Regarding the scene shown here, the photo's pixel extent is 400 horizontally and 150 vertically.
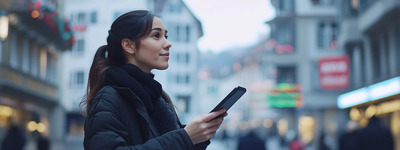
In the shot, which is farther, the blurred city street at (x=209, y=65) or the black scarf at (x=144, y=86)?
the blurred city street at (x=209, y=65)

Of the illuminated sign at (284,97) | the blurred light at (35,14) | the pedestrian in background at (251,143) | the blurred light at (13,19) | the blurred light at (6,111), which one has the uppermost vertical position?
the blurred light at (35,14)

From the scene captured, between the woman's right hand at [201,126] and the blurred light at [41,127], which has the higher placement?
the blurred light at [41,127]

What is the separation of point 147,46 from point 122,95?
24cm

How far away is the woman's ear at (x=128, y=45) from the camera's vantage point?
2482mm

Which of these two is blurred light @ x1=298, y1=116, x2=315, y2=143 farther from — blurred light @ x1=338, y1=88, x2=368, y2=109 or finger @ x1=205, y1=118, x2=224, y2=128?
finger @ x1=205, y1=118, x2=224, y2=128

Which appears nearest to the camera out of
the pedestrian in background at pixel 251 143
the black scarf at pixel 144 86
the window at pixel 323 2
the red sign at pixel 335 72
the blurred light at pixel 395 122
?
the black scarf at pixel 144 86

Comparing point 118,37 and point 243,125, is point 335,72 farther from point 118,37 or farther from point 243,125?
point 243,125

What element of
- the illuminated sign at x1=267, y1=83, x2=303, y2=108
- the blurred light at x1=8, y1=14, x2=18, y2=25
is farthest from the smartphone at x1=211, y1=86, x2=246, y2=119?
the illuminated sign at x1=267, y1=83, x2=303, y2=108

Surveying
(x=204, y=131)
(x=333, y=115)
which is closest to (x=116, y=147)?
(x=204, y=131)

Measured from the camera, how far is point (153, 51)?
8.11 feet

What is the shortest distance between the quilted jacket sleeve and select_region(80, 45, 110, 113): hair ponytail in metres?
0.21

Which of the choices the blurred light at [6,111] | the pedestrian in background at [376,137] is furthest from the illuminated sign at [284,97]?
the pedestrian in background at [376,137]

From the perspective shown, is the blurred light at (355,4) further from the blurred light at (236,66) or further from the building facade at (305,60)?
the blurred light at (236,66)

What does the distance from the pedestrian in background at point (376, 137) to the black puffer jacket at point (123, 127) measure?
304 inches
